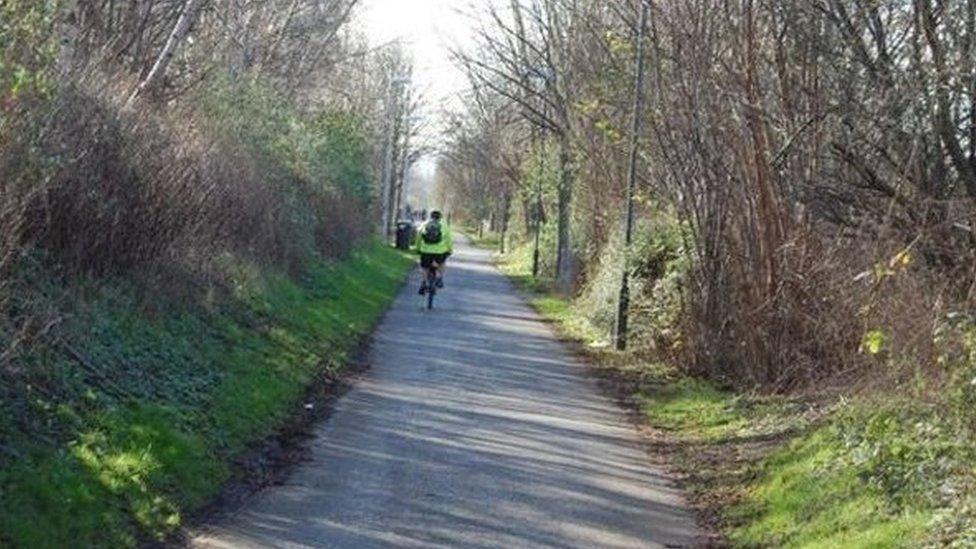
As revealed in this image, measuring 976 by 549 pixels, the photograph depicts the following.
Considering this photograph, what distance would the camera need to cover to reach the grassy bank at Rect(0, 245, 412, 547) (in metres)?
8.30

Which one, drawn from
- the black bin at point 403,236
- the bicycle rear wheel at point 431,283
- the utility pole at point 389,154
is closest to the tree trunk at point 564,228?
the bicycle rear wheel at point 431,283

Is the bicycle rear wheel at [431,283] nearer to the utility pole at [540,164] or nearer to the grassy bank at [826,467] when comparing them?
the utility pole at [540,164]

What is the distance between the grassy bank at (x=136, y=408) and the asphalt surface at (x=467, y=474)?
1.84ft

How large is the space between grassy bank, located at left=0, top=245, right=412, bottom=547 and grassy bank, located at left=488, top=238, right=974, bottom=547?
4.01m

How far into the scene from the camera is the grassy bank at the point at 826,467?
9.02m

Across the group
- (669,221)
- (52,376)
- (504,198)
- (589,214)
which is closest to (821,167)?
(669,221)

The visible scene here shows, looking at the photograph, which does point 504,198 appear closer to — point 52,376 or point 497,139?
point 497,139

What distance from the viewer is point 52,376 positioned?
1031 cm

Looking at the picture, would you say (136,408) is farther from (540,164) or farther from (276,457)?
(540,164)

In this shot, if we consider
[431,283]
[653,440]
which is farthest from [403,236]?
[653,440]

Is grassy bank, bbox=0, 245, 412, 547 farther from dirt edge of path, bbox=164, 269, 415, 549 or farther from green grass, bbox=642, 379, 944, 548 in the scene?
green grass, bbox=642, 379, 944, 548

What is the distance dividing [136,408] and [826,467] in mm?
5541

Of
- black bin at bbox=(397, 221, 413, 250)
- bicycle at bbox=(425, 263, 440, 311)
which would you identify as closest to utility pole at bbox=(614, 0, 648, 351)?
bicycle at bbox=(425, 263, 440, 311)

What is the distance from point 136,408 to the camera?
11.0 meters
